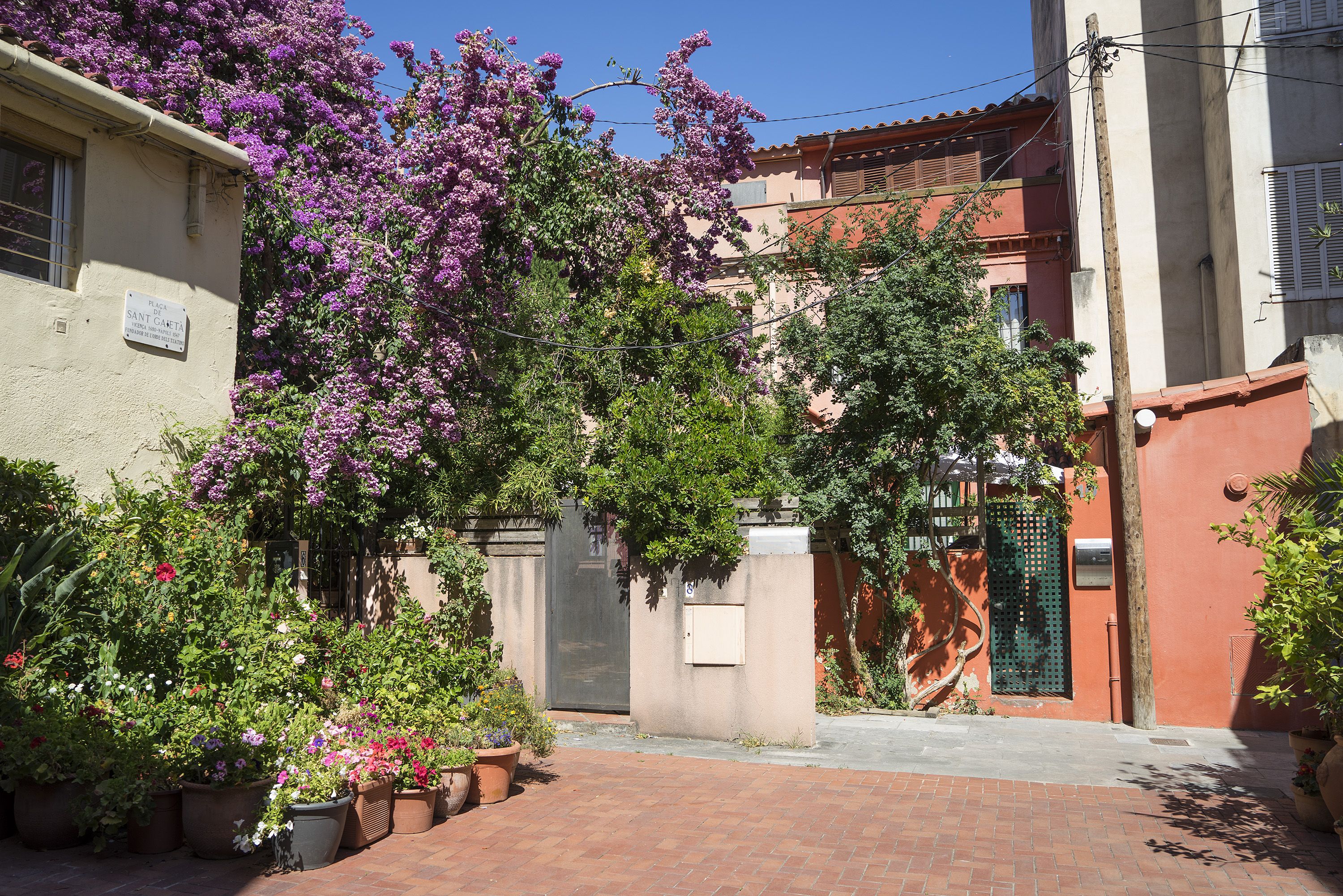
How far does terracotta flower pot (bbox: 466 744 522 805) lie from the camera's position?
24.4 ft

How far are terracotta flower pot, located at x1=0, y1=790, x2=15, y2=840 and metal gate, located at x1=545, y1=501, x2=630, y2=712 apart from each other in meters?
5.64

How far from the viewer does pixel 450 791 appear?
7.05m

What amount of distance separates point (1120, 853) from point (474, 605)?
7.24m

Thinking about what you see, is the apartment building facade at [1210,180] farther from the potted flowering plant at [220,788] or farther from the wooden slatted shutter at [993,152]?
the potted flowering plant at [220,788]

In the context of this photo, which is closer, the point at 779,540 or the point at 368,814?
the point at 368,814

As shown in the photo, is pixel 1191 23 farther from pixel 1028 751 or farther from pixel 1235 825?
pixel 1235 825

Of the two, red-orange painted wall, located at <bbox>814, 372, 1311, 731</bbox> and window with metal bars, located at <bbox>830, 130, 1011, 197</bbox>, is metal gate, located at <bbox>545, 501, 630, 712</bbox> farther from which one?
window with metal bars, located at <bbox>830, 130, 1011, 197</bbox>

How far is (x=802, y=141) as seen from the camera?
62.8 ft

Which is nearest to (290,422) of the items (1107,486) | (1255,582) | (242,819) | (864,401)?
(242,819)

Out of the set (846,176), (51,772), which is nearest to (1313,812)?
(51,772)

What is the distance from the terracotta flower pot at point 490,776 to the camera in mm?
7434

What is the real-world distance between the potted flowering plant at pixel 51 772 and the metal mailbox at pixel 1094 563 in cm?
1017

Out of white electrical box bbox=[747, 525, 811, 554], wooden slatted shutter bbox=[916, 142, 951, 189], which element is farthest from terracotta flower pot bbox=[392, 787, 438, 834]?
wooden slatted shutter bbox=[916, 142, 951, 189]

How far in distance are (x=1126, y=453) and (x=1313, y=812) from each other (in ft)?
16.4
